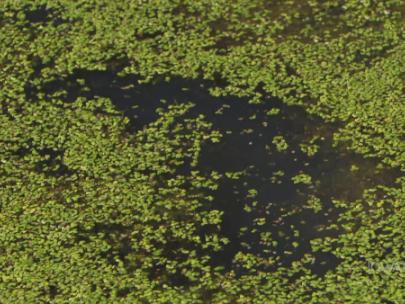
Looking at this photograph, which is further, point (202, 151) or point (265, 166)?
point (202, 151)

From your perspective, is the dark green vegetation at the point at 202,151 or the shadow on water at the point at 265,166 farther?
the shadow on water at the point at 265,166

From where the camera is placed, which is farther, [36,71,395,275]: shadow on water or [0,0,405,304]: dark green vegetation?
[36,71,395,275]: shadow on water

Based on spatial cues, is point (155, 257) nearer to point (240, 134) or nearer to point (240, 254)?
point (240, 254)

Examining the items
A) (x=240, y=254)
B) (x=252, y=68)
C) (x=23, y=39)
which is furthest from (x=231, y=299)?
(x=23, y=39)
